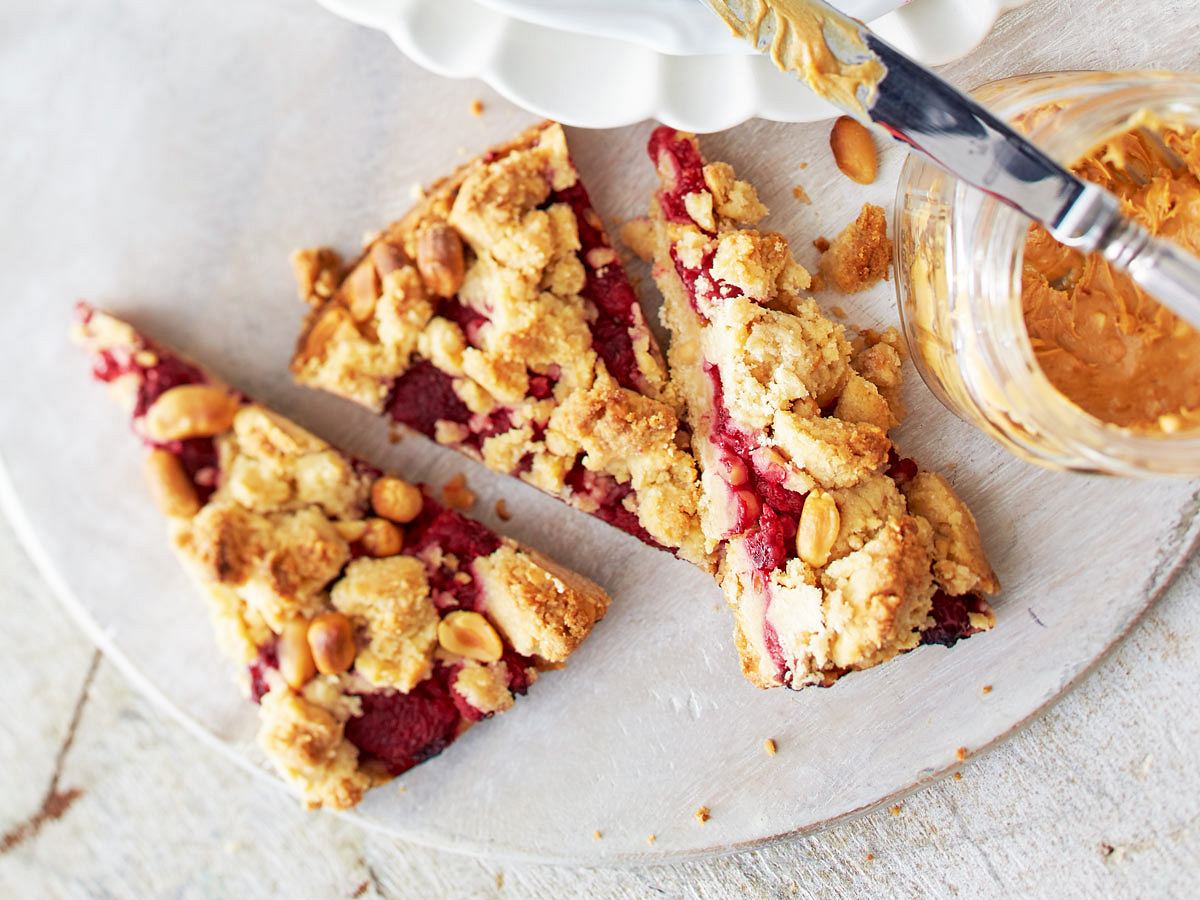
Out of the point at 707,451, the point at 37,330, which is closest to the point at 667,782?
the point at 707,451

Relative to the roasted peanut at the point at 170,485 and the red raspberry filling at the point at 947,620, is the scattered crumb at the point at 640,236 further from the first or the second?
the roasted peanut at the point at 170,485

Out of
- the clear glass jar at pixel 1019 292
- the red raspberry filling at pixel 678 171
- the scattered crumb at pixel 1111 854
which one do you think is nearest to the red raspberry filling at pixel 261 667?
the red raspberry filling at pixel 678 171

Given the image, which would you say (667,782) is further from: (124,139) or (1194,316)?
(124,139)

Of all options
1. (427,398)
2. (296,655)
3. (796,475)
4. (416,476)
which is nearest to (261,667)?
(296,655)

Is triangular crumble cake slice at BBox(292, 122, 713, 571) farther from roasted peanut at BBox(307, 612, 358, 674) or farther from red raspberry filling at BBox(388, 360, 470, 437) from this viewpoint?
roasted peanut at BBox(307, 612, 358, 674)

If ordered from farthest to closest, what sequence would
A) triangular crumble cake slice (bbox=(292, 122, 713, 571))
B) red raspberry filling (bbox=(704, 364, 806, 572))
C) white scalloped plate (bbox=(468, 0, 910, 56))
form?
1. triangular crumble cake slice (bbox=(292, 122, 713, 571))
2. red raspberry filling (bbox=(704, 364, 806, 572))
3. white scalloped plate (bbox=(468, 0, 910, 56))

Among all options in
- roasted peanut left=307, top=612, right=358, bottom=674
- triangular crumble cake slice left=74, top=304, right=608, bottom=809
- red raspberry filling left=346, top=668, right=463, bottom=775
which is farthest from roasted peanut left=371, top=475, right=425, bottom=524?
red raspberry filling left=346, top=668, right=463, bottom=775
